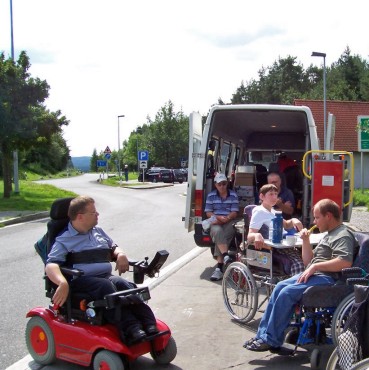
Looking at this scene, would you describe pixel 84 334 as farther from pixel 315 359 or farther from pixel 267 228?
pixel 267 228

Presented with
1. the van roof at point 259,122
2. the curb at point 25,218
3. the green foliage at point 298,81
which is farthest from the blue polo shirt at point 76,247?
the green foliage at point 298,81

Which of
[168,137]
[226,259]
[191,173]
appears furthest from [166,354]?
[168,137]

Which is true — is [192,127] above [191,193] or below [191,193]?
above

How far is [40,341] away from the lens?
5.00 m

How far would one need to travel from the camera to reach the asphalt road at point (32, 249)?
6.14 m

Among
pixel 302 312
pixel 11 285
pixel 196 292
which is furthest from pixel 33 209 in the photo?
pixel 302 312

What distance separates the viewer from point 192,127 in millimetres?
8875

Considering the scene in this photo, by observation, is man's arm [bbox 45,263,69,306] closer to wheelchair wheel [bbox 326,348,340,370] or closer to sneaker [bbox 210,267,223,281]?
wheelchair wheel [bbox 326,348,340,370]

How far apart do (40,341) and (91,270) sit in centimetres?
77

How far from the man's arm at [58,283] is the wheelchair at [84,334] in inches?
2.8

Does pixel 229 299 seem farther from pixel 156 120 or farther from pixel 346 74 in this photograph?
pixel 156 120

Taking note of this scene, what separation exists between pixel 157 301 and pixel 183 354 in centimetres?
201

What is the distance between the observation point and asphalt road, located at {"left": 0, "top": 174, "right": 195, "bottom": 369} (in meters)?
6.14

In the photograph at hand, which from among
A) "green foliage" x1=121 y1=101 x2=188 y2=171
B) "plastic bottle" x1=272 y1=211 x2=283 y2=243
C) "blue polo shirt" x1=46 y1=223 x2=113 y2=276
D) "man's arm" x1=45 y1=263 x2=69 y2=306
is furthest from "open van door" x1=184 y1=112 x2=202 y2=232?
"green foliage" x1=121 y1=101 x2=188 y2=171
